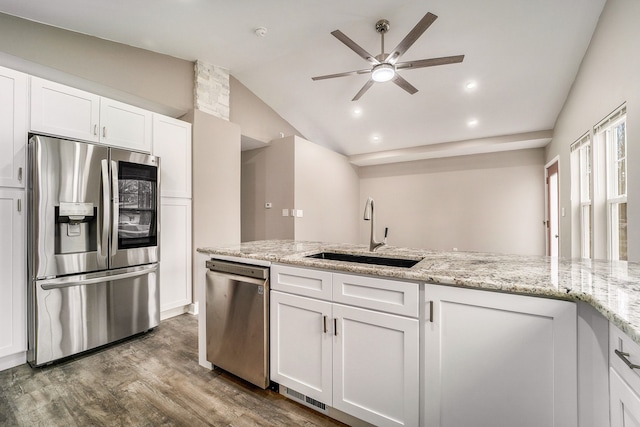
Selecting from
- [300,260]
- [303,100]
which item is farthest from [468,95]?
[300,260]

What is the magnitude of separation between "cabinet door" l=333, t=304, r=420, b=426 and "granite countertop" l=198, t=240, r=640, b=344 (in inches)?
9.9

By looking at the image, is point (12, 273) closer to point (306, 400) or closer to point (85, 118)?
point (85, 118)

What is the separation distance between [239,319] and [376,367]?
3.24ft

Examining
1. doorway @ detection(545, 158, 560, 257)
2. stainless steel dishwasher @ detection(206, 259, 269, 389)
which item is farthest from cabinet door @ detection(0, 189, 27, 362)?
doorway @ detection(545, 158, 560, 257)

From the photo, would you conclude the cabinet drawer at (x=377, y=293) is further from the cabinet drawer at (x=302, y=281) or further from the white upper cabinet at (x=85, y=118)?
the white upper cabinet at (x=85, y=118)

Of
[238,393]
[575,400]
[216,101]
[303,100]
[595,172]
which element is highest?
[303,100]

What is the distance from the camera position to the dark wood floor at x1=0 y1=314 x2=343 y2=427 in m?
1.64

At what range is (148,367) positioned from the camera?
2.20 meters

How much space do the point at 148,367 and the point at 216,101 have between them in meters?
3.28

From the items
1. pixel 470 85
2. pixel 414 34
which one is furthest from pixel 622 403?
pixel 470 85

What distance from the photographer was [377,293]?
1.41 metres

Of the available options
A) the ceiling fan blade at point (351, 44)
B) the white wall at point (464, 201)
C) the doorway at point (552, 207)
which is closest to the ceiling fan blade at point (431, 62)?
the ceiling fan blade at point (351, 44)

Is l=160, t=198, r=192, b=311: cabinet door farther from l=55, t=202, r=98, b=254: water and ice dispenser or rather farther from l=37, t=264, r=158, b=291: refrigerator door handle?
l=55, t=202, r=98, b=254: water and ice dispenser

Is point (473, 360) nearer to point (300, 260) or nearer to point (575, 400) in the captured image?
point (575, 400)
